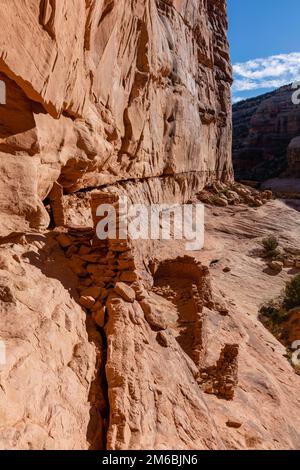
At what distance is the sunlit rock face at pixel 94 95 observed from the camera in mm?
5961

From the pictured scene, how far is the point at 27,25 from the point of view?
5.75 meters

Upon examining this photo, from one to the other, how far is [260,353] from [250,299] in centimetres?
619

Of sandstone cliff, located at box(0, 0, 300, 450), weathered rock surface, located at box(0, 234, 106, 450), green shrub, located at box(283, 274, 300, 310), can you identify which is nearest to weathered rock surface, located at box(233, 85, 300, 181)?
green shrub, located at box(283, 274, 300, 310)

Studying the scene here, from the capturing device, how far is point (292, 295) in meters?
15.1

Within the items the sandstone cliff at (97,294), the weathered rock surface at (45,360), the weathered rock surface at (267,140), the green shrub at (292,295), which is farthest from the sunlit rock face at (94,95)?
the weathered rock surface at (267,140)

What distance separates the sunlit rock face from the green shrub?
692 centimetres

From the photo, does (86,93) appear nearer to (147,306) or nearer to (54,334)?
(147,306)

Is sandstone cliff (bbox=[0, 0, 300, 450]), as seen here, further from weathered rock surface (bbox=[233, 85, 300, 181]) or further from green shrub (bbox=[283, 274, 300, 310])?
weathered rock surface (bbox=[233, 85, 300, 181])

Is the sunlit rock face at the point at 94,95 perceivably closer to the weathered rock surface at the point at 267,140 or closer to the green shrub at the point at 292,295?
the green shrub at the point at 292,295

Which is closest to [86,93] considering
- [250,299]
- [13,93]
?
[13,93]

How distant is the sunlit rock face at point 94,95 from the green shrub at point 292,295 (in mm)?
6920

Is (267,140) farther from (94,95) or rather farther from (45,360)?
(45,360)

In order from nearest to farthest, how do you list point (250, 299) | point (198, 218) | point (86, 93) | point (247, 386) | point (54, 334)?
point (54, 334), point (247, 386), point (86, 93), point (250, 299), point (198, 218)

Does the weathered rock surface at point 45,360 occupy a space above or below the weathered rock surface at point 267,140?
below
